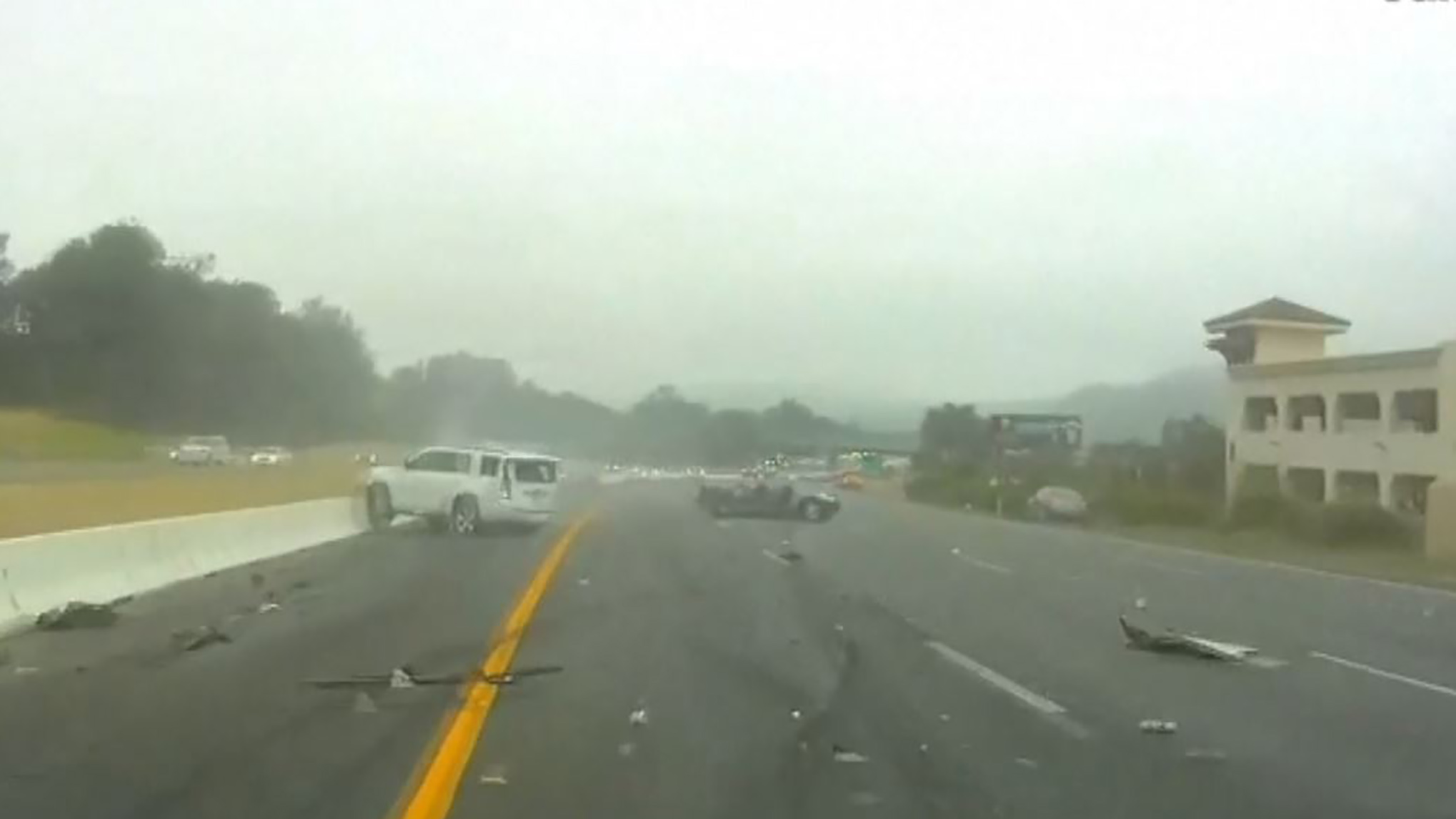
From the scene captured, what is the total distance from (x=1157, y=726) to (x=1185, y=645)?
20.6ft

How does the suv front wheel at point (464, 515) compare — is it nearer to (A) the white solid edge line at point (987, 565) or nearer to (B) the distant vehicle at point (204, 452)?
(A) the white solid edge line at point (987, 565)

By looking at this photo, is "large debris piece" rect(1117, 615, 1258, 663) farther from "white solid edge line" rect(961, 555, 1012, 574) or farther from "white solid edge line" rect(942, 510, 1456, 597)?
"white solid edge line" rect(961, 555, 1012, 574)

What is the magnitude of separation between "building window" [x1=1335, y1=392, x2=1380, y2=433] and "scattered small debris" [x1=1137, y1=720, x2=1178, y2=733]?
60924 mm

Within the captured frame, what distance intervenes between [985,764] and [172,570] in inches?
761

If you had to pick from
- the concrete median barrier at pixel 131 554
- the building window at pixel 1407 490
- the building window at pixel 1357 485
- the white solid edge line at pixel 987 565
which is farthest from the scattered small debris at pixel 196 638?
the building window at pixel 1357 485

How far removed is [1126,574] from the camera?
34.1 metres

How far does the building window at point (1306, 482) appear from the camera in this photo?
244 ft

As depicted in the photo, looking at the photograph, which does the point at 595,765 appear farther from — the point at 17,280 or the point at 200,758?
the point at 17,280

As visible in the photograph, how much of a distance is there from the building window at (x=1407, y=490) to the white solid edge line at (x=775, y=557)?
1356 inches

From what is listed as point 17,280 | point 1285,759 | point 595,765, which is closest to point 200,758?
point 595,765

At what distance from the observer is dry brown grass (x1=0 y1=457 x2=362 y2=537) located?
38062 millimetres

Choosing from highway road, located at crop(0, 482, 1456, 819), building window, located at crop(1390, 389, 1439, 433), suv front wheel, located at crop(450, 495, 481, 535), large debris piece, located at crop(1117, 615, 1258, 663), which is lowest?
highway road, located at crop(0, 482, 1456, 819)

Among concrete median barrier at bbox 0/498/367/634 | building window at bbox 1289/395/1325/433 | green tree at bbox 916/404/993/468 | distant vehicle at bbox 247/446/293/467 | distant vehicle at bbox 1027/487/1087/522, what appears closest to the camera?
concrete median barrier at bbox 0/498/367/634

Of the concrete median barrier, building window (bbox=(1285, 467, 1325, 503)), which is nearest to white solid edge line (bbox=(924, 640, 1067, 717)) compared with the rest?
the concrete median barrier
